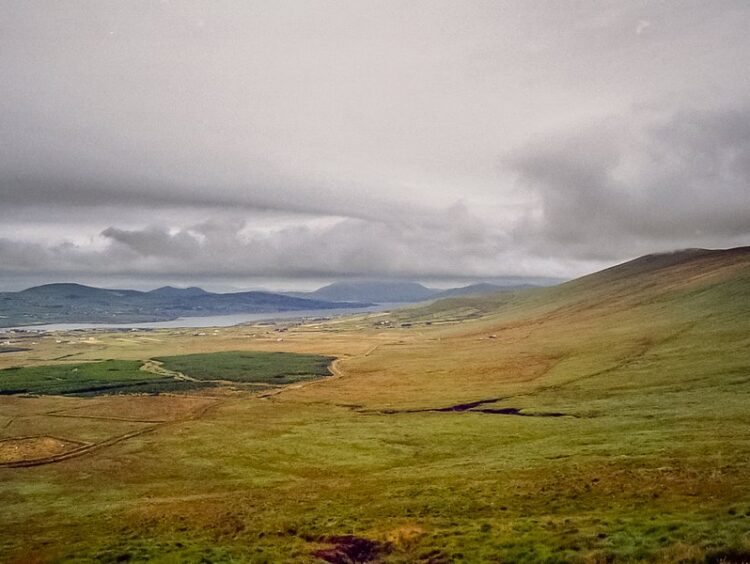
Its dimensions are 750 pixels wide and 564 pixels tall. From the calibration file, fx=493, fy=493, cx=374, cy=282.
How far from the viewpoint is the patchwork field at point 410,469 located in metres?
33.8

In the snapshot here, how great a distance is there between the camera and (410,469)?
6309 cm

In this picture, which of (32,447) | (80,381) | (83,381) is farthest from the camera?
(83,381)

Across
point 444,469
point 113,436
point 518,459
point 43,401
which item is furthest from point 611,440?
point 43,401

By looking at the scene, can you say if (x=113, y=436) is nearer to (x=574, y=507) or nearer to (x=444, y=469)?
(x=444, y=469)

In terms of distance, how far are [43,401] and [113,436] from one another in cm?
5900

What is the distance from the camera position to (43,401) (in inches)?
5207

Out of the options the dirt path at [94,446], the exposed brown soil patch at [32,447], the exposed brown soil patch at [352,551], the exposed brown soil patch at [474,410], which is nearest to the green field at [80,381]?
the dirt path at [94,446]

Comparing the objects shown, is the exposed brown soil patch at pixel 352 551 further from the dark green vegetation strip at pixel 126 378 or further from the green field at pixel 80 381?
the green field at pixel 80 381

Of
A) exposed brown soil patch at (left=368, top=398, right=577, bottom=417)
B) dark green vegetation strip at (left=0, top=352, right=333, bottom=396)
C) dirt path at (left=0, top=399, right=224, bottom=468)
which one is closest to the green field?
dark green vegetation strip at (left=0, top=352, right=333, bottom=396)

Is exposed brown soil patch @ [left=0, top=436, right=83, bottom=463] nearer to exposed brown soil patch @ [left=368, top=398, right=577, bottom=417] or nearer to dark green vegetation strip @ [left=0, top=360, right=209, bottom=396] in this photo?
exposed brown soil patch @ [left=368, top=398, right=577, bottom=417]

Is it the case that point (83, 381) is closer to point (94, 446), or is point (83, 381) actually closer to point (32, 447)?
point (32, 447)

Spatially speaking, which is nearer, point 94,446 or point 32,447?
point 32,447

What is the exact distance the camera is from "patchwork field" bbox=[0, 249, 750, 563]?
33.8 meters

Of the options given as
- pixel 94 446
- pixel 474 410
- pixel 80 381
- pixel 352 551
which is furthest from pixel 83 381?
pixel 352 551
